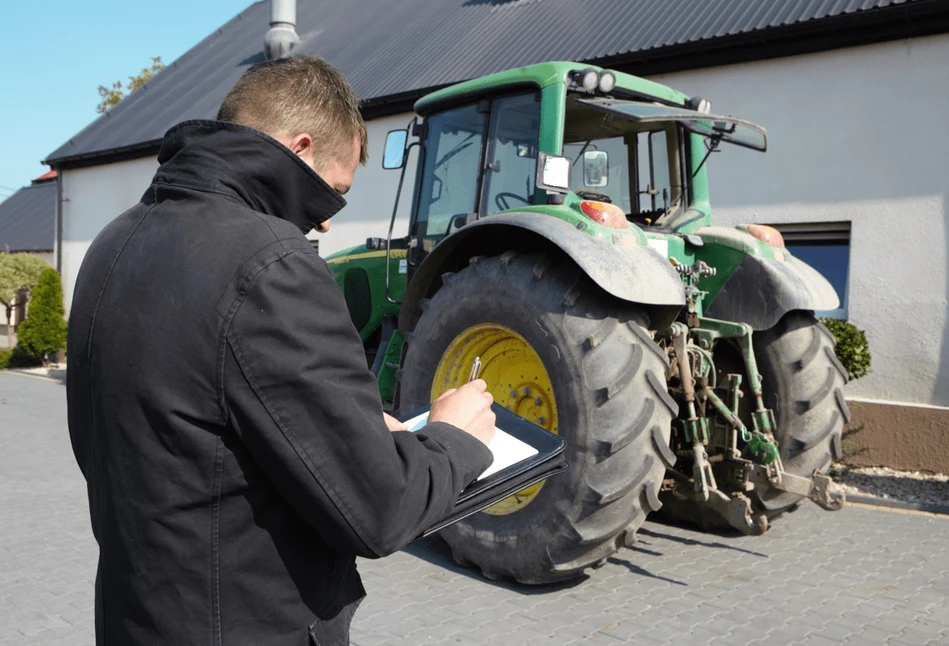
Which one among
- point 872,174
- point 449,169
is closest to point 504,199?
point 449,169

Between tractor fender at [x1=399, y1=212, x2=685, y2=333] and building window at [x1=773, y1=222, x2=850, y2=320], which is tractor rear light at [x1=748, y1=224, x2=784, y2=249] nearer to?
tractor fender at [x1=399, y1=212, x2=685, y2=333]

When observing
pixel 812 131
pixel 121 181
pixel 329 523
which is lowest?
pixel 329 523

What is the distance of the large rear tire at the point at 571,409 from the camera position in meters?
3.80

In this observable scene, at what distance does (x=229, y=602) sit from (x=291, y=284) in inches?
20.0

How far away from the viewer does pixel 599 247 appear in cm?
389

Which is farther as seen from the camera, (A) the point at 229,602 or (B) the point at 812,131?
(B) the point at 812,131

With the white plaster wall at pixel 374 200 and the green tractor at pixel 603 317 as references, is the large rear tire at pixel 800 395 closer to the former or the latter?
the green tractor at pixel 603 317

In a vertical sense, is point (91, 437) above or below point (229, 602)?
above

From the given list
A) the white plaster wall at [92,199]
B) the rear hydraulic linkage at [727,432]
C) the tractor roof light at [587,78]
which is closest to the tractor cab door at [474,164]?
the tractor roof light at [587,78]

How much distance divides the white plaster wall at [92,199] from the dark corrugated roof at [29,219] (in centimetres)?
427

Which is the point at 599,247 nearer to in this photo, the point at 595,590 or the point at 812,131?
the point at 595,590

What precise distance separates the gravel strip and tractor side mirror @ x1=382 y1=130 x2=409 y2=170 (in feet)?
13.7

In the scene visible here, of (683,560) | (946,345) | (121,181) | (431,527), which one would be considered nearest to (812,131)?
(946,345)

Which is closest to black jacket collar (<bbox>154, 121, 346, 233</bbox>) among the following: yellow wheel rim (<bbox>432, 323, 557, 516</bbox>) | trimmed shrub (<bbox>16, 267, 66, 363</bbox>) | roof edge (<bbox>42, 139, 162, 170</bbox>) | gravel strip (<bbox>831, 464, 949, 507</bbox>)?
yellow wheel rim (<bbox>432, 323, 557, 516</bbox>)
